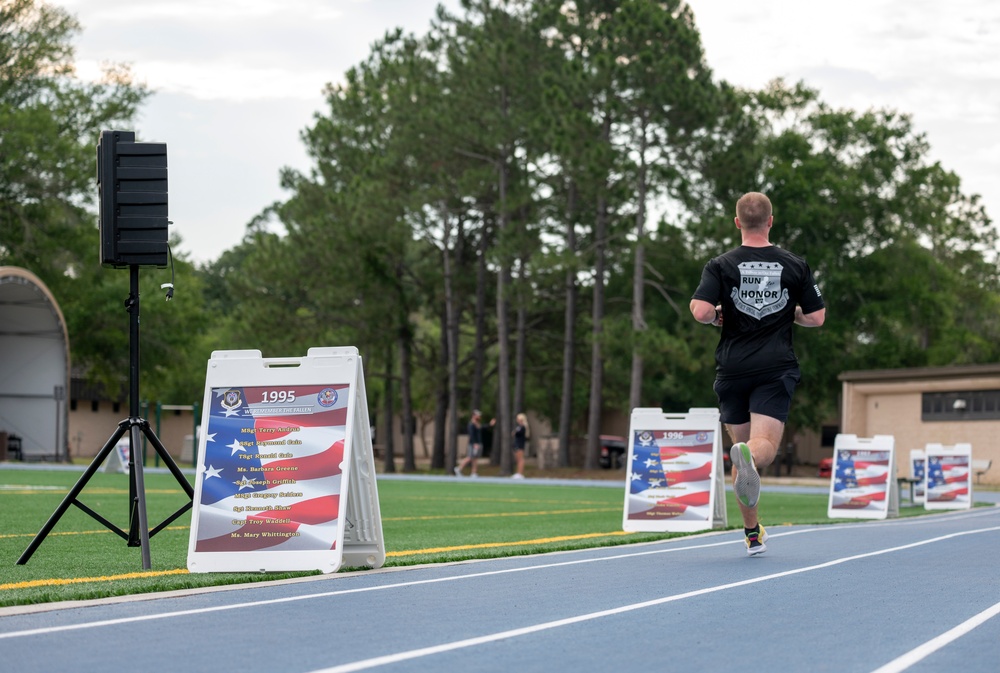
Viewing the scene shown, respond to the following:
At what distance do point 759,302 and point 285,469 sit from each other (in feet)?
10.3

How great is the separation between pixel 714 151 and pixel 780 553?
3422 centimetres

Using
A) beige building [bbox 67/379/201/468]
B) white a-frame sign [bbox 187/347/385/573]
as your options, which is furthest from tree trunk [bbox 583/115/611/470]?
white a-frame sign [bbox 187/347/385/573]

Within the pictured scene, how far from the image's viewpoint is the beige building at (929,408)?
4279 centimetres

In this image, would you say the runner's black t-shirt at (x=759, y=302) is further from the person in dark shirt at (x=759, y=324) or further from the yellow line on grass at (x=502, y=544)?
the yellow line on grass at (x=502, y=544)

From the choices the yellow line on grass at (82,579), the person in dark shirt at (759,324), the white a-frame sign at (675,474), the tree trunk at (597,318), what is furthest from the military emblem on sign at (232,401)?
the tree trunk at (597,318)

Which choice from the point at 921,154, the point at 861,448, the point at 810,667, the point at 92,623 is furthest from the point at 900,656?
the point at 921,154

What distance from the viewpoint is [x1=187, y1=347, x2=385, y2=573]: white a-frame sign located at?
26.8 feet

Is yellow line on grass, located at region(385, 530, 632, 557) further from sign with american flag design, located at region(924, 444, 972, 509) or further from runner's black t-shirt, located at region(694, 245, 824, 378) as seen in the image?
sign with american flag design, located at region(924, 444, 972, 509)

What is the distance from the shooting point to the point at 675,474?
13977 millimetres

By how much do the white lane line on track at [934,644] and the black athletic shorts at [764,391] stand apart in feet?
7.42

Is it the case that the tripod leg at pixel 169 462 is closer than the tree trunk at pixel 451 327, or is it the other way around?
the tripod leg at pixel 169 462

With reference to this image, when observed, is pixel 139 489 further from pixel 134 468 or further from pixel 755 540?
pixel 755 540

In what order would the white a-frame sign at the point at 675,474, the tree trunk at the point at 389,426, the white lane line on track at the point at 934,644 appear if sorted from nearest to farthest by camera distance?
the white lane line on track at the point at 934,644
the white a-frame sign at the point at 675,474
the tree trunk at the point at 389,426

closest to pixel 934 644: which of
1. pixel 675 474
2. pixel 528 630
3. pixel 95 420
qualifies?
pixel 528 630
